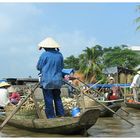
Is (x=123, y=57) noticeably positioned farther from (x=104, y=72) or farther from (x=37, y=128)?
(x=37, y=128)

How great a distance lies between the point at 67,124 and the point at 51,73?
3.36 feet

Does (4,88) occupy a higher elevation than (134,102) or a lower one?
higher

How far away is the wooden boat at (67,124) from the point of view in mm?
8008

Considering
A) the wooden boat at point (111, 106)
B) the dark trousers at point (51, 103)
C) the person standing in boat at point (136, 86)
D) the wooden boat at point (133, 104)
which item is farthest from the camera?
the person standing in boat at point (136, 86)

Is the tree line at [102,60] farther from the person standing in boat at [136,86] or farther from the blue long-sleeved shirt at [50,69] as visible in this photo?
the blue long-sleeved shirt at [50,69]

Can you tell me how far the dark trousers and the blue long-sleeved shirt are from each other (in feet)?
0.68

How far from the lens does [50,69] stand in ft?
28.0

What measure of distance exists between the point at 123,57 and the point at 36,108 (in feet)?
124

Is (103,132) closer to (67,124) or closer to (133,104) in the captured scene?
(67,124)

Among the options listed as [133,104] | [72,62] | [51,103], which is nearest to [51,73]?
[51,103]

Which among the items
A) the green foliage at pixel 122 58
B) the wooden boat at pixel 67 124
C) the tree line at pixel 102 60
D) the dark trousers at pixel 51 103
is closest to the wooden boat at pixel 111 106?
the dark trousers at pixel 51 103

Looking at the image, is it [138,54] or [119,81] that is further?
[138,54]

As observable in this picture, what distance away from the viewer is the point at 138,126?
408 inches

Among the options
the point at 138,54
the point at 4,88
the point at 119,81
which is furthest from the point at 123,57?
the point at 4,88
